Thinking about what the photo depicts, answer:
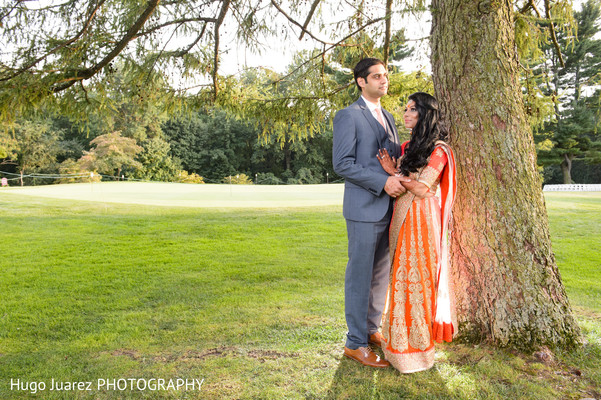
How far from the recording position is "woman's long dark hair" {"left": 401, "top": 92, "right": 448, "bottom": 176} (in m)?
2.59

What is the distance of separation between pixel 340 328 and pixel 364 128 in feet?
5.53

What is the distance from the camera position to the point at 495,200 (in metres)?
2.83

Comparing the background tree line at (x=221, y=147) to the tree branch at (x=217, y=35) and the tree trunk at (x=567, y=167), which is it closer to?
the tree trunk at (x=567, y=167)

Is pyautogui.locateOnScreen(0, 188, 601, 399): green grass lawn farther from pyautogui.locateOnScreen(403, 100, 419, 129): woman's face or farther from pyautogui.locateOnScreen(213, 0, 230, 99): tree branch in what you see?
pyautogui.locateOnScreen(213, 0, 230, 99): tree branch

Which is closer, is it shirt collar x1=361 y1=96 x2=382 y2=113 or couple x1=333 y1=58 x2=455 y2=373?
couple x1=333 y1=58 x2=455 y2=373

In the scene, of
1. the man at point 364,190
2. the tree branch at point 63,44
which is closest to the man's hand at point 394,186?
the man at point 364,190

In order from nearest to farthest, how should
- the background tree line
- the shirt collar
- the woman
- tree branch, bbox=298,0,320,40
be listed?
the woman < the shirt collar < tree branch, bbox=298,0,320,40 < the background tree line

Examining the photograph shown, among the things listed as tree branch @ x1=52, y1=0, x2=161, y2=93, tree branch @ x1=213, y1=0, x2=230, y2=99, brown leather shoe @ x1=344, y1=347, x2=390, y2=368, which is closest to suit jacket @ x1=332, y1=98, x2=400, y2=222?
brown leather shoe @ x1=344, y1=347, x2=390, y2=368

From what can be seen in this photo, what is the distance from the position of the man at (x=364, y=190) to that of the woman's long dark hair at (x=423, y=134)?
0.50 ft

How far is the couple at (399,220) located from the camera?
2602 mm

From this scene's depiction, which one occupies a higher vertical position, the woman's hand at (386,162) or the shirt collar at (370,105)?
the shirt collar at (370,105)

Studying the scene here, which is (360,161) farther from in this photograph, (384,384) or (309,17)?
(309,17)

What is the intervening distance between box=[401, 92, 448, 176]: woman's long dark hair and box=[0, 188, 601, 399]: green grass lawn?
4.25ft

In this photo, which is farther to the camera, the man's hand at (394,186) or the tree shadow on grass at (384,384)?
the man's hand at (394,186)
